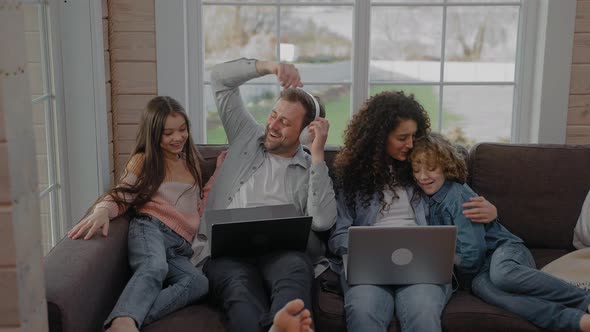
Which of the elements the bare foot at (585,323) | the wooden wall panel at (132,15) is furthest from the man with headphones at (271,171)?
the bare foot at (585,323)

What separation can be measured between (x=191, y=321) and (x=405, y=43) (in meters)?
1.80

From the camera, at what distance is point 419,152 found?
2.94 meters

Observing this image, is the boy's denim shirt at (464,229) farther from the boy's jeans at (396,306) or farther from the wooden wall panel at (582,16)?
the wooden wall panel at (582,16)

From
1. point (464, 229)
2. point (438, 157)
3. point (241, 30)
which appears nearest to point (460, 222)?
point (464, 229)

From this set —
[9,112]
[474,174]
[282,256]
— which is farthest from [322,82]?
[9,112]

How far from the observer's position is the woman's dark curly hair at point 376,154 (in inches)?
118

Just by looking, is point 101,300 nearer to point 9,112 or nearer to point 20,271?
point 20,271

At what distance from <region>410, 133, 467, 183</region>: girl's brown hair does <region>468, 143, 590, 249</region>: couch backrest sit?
0.26 m

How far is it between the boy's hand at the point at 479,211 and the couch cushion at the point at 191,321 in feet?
3.20

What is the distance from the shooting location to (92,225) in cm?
269

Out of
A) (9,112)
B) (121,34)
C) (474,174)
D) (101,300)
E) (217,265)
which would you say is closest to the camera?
(9,112)

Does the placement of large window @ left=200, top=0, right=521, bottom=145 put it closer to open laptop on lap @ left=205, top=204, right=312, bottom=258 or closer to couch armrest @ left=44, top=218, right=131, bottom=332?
open laptop on lap @ left=205, top=204, right=312, bottom=258

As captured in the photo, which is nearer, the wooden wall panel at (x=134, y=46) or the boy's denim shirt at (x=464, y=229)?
the boy's denim shirt at (x=464, y=229)

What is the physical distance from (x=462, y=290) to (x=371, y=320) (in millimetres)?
483
